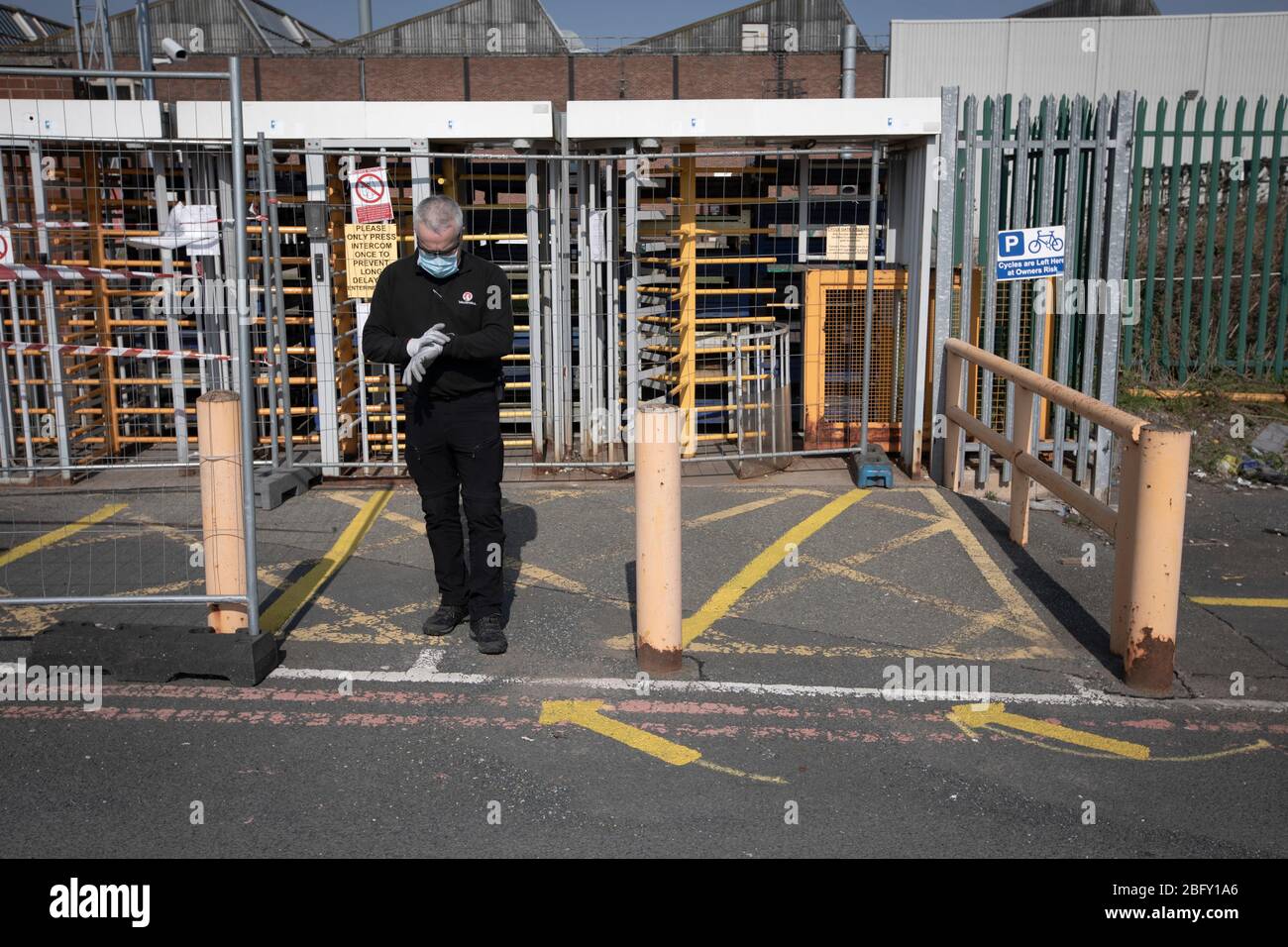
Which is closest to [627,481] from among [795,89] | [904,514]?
[904,514]

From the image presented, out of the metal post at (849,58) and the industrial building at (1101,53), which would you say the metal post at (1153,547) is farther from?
the metal post at (849,58)

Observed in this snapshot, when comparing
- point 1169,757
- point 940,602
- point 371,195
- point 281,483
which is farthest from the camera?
point 371,195

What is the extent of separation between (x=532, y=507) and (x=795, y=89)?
33972 millimetres

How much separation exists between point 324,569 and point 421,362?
2.15 metres

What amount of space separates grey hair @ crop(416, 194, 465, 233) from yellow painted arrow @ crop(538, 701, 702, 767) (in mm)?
2288

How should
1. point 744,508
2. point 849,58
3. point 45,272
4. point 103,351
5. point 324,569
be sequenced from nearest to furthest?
point 324,569
point 45,272
point 103,351
point 744,508
point 849,58

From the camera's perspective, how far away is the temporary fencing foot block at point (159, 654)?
525 centimetres

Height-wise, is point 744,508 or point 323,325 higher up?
point 323,325

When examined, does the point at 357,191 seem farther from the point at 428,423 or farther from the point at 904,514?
the point at 904,514

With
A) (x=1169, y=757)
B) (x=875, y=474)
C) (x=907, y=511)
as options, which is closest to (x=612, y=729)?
(x=1169, y=757)

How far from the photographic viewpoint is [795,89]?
38969 mm

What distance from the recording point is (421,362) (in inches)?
210

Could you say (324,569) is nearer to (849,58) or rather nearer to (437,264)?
(437,264)
